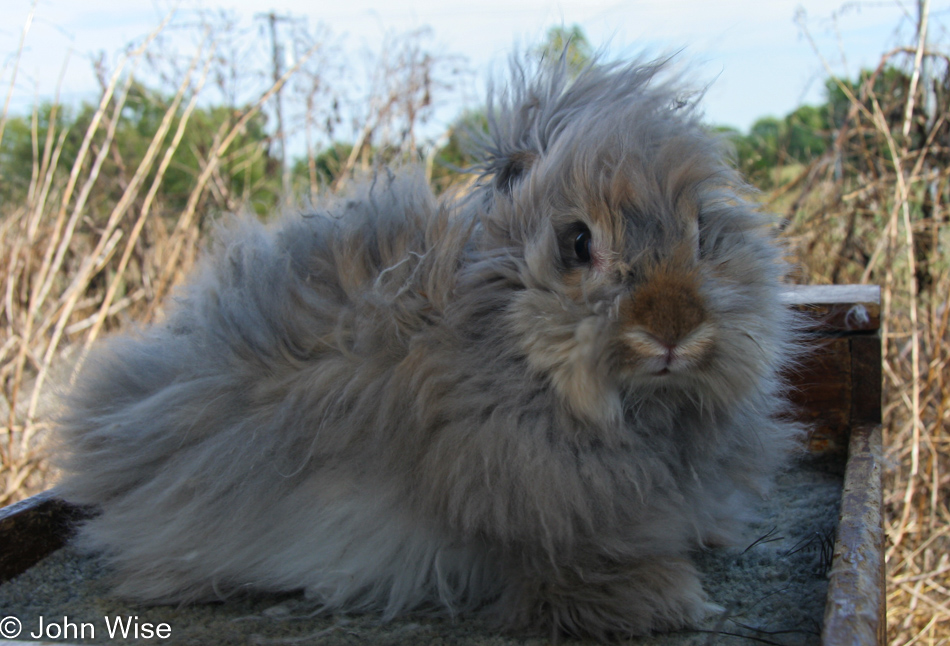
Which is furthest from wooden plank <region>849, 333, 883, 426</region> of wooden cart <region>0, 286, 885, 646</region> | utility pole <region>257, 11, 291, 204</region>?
utility pole <region>257, 11, 291, 204</region>

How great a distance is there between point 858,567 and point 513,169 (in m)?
0.88

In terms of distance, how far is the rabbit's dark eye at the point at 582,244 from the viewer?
127 centimetres

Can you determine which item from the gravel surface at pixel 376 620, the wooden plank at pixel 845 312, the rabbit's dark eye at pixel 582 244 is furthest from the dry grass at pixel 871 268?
the rabbit's dark eye at pixel 582 244

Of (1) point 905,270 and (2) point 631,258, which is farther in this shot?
(1) point 905,270

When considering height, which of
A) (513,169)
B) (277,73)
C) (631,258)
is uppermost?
(277,73)

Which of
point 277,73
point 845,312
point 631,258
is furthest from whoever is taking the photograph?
point 277,73

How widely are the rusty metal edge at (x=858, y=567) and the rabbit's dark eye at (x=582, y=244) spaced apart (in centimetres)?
62

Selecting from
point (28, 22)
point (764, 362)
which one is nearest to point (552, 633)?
point (764, 362)

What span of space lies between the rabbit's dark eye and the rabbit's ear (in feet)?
0.57

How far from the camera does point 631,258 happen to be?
123 centimetres

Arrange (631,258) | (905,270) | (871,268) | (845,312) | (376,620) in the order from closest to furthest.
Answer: (631,258) → (376,620) → (845,312) → (871,268) → (905,270)

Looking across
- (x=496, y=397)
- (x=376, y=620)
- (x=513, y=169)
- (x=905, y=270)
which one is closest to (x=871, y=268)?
(x=905, y=270)

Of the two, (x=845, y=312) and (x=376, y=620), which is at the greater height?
(x=845, y=312)

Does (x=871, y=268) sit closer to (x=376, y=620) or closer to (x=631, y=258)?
(x=631, y=258)
